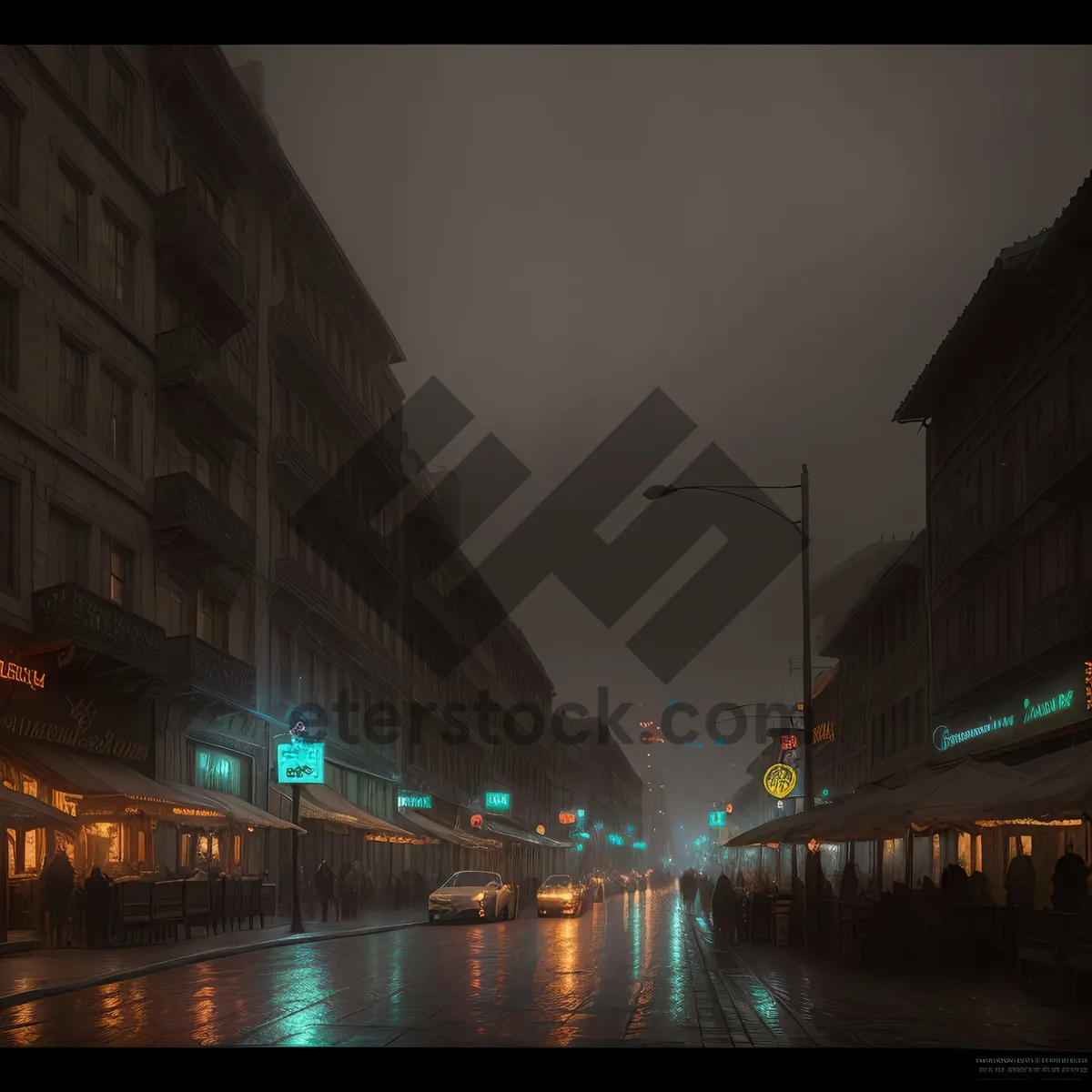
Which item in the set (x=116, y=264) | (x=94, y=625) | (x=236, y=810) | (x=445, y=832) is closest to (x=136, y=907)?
(x=94, y=625)

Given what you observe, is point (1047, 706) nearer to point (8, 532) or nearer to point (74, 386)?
point (8, 532)

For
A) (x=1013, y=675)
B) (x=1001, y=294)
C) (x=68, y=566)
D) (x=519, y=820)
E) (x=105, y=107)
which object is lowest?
(x=519, y=820)

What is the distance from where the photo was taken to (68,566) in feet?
106

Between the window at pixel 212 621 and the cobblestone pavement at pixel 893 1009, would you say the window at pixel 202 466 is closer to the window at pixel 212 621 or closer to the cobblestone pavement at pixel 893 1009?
the window at pixel 212 621

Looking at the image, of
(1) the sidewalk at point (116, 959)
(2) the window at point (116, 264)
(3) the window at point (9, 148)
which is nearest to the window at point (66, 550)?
(2) the window at point (116, 264)

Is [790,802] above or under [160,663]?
under

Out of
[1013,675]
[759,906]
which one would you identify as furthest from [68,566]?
[1013,675]

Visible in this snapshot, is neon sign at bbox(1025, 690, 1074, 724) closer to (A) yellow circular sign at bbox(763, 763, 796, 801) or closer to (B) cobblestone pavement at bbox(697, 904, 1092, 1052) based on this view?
(B) cobblestone pavement at bbox(697, 904, 1092, 1052)

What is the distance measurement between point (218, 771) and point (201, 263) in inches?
530

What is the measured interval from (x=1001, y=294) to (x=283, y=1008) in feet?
80.8

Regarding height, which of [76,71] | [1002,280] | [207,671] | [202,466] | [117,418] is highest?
[76,71]

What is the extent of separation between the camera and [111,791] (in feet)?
98.2

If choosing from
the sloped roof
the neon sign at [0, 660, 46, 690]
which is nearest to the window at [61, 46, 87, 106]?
the neon sign at [0, 660, 46, 690]
